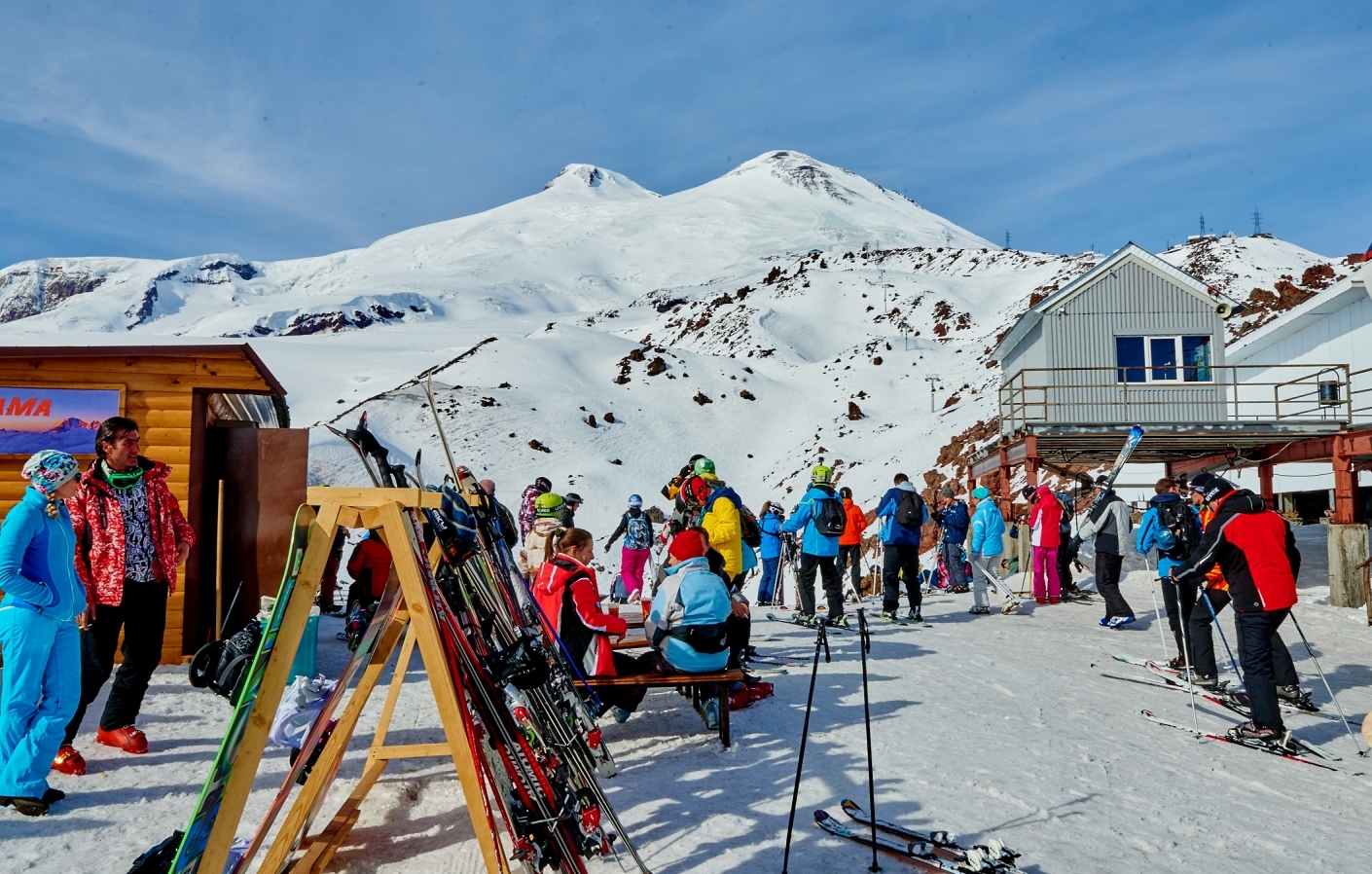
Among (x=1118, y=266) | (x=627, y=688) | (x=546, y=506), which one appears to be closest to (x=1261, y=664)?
(x=627, y=688)

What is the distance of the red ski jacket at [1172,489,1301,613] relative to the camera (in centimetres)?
625

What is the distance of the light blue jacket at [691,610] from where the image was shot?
18.5 feet

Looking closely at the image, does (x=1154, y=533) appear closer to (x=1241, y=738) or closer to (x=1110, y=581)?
(x=1241, y=738)

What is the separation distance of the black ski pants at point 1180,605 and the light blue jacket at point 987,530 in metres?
3.04

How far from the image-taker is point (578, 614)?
5.63m

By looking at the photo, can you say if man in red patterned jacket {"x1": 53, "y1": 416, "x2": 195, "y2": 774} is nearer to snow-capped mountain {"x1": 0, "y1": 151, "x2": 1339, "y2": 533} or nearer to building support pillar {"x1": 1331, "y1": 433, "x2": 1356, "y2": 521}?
building support pillar {"x1": 1331, "y1": 433, "x2": 1356, "y2": 521}

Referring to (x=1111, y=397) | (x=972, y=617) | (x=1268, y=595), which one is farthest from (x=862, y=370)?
(x=1268, y=595)

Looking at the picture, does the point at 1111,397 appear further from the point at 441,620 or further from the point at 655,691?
the point at 441,620

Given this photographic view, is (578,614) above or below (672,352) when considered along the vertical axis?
below

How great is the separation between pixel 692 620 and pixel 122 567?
11.2ft

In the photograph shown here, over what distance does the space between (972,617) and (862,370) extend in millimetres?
33359

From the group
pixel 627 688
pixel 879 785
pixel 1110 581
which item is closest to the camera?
pixel 879 785

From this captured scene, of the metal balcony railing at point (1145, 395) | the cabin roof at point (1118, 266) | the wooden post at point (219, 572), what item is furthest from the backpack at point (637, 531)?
the cabin roof at point (1118, 266)

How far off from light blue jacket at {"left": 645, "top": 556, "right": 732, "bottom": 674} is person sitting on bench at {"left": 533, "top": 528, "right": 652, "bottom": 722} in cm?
26
